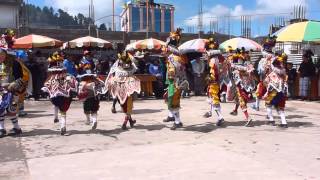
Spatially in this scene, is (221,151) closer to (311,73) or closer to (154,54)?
(311,73)

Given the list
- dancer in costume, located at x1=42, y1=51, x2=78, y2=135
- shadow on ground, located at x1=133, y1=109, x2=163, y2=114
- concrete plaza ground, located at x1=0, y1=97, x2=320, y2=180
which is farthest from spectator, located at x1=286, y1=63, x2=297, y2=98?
dancer in costume, located at x1=42, y1=51, x2=78, y2=135

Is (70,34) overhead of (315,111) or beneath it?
overhead

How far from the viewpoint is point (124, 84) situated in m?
10.5

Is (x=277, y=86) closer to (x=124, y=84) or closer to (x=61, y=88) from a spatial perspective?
A: (x=124, y=84)

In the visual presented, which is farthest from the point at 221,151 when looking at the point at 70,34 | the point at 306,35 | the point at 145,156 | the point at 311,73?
the point at 70,34

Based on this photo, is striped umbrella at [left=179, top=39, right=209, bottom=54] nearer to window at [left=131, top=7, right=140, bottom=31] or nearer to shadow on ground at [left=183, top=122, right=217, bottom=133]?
shadow on ground at [left=183, top=122, right=217, bottom=133]

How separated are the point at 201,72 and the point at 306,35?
7036mm

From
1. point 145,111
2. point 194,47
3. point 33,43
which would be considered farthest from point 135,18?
point 145,111

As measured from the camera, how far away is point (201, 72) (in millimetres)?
20406

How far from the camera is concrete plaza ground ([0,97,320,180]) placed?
263 inches

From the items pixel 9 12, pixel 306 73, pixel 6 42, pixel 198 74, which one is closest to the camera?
pixel 6 42

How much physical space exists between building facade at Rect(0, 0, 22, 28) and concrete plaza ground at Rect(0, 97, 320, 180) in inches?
1158

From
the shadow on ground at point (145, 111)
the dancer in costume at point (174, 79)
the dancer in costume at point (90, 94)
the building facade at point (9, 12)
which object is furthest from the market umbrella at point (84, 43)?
the building facade at point (9, 12)

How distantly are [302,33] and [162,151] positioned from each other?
7.58 m
